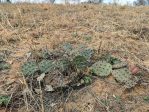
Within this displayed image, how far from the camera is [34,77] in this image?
417cm

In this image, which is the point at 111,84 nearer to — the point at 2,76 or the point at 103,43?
the point at 103,43

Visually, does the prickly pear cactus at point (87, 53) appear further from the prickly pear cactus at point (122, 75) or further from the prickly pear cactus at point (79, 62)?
the prickly pear cactus at point (122, 75)

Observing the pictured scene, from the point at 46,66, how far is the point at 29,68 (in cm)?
17

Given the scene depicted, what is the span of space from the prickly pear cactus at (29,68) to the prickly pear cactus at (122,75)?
2.65 feet

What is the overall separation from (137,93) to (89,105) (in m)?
0.52

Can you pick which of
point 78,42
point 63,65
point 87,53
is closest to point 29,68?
point 63,65

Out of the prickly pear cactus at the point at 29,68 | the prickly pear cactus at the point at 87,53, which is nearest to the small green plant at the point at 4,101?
the prickly pear cactus at the point at 29,68

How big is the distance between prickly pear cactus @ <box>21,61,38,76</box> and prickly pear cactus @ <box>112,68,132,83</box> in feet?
2.65

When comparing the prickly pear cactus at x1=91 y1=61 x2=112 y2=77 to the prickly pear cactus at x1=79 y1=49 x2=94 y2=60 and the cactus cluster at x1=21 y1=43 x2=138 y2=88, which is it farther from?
the prickly pear cactus at x1=79 y1=49 x2=94 y2=60

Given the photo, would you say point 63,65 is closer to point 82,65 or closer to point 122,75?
point 82,65

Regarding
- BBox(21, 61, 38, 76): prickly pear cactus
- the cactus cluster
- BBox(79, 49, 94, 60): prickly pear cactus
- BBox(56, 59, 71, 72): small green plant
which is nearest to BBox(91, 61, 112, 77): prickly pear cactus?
the cactus cluster

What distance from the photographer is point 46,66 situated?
4234 millimetres

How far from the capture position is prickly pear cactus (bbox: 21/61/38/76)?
4195mm

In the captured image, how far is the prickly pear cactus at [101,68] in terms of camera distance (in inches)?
165
